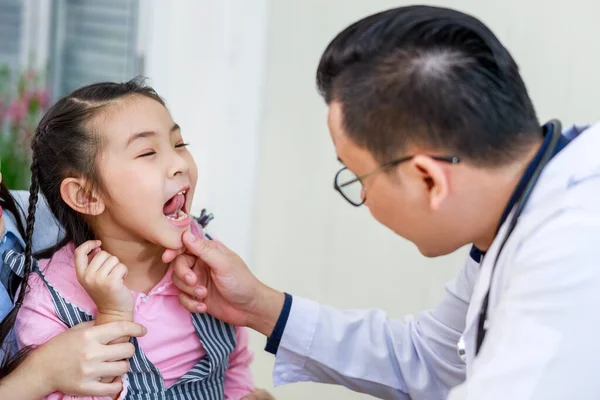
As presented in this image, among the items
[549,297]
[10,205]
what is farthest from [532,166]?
[10,205]

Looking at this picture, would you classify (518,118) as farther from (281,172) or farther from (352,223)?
(281,172)

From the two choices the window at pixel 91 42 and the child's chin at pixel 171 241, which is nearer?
the child's chin at pixel 171 241

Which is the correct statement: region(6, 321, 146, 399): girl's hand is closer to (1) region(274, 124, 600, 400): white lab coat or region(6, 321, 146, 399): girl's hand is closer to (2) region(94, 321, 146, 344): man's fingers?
(2) region(94, 321, 146, 344): man's fingers

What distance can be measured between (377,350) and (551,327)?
2.00 ft

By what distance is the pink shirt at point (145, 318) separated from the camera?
4.48 feet

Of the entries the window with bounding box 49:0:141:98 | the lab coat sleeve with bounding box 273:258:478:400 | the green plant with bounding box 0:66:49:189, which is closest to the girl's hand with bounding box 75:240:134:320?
the lab coat sleeve with bounding box 273:258:478:400

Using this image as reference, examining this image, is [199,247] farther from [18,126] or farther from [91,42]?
[91,42]

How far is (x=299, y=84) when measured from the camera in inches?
92.6

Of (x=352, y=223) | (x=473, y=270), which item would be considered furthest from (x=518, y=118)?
(x=352, y=223)

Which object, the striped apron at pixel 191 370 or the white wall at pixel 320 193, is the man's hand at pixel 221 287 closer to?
the striped apron at pixel 191 370

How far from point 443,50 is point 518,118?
14 centimetres

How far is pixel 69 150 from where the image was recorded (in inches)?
56.9

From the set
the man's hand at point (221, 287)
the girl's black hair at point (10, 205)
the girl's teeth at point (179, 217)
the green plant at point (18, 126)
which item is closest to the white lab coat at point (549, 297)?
the man's hand at point (221, 287)

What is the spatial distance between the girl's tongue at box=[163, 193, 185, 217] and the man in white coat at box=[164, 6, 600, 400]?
34 cm
